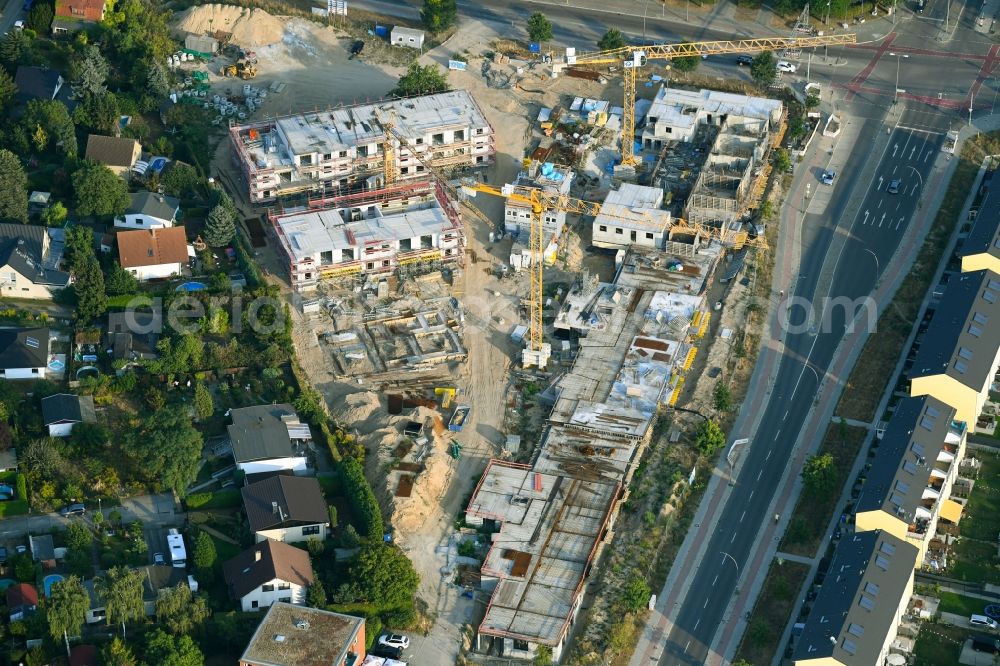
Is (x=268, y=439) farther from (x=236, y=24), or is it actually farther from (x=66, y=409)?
(x=236, y=24)

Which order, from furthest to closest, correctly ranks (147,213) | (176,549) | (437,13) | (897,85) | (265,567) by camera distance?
1. (437,13)
2. (897,85)
3. (147,213)
4. (176,549)
5. (265,567)

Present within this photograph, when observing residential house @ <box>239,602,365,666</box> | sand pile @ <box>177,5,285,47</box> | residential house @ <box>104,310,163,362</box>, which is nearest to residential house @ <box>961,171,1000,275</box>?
residential house @ <box>239,602,365,666</box>

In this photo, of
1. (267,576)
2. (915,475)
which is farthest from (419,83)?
(915,475)

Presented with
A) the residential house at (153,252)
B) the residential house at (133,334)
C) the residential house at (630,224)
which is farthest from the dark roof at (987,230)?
the residential house at (133,334)

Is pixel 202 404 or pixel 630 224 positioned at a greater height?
pixel 630 224

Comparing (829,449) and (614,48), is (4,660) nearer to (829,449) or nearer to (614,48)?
(829,449)

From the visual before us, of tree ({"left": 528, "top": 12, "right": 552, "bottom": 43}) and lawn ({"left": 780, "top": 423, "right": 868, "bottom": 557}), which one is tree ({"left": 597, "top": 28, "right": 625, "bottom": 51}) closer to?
tree ({"left": 528, "top": 12, "right": 552, "bottom": 43})

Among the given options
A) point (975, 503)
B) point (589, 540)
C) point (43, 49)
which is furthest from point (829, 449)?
point (43, 49)
